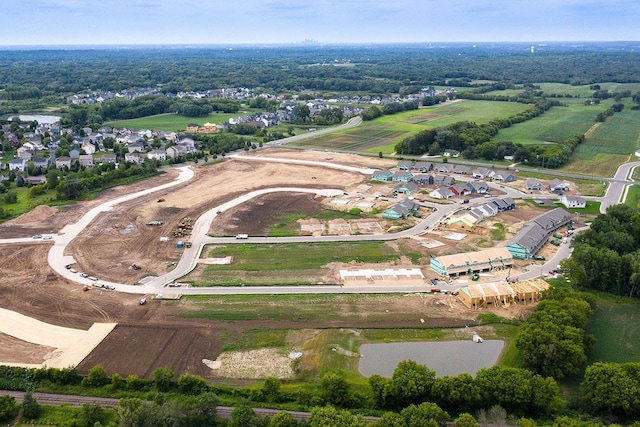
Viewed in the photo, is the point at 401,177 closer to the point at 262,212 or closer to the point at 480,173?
the point at 480,173

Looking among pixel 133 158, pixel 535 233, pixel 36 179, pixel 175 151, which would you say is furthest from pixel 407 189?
pixel 36 179

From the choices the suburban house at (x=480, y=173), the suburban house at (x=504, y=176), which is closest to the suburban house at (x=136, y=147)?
the suburban house at (x=480, y=173)

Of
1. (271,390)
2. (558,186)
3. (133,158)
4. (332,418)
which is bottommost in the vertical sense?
(271,390)

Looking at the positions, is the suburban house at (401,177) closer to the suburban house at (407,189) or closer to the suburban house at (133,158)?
the suburban house at (407,189)

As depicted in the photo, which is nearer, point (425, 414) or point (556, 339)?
point (425, 414)

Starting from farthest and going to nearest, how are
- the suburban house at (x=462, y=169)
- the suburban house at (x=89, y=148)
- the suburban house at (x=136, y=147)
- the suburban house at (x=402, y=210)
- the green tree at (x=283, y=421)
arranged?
the suburban house at (x=89, y=148)
the suburban house at (x=136, y=147)
the suburban house at (x=462, y=169)
the suburban house at (x=402, y=210)
the green tree at (x=283, y=421)

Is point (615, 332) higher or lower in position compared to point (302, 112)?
lower

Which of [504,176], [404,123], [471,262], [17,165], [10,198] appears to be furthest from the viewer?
[404,123]
